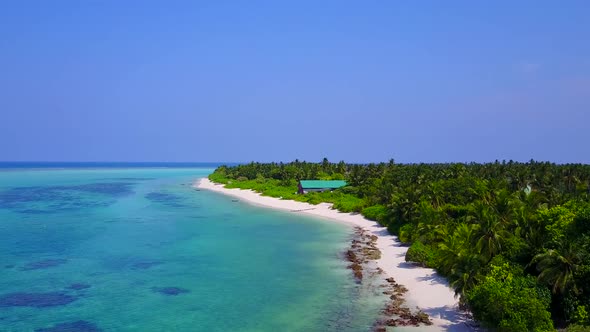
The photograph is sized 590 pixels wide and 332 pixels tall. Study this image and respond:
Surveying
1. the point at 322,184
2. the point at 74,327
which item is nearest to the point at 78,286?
the point at 74,327

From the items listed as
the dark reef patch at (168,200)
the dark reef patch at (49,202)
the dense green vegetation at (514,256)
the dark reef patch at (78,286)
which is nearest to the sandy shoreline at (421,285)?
the dense green vegetation at (514,256)

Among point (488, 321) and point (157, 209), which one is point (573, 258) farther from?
point (157, 209)

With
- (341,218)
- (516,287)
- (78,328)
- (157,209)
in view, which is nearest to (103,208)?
(157,209)

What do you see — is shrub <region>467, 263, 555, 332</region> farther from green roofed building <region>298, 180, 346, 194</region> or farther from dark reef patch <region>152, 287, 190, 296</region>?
green roofed building <region>298, 180, 346, 194</region>

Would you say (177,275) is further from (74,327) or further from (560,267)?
(560,267)

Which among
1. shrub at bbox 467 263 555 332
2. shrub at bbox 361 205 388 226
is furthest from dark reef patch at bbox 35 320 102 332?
shrub at bbox 361 205 388 226
